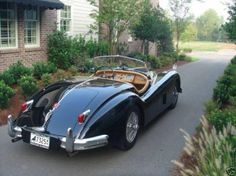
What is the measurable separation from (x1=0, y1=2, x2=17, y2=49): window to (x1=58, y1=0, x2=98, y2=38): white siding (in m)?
4.17

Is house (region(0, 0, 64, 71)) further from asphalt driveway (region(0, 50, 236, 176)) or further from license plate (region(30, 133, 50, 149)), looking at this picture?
license plate (region(30, 133, 50, 149))

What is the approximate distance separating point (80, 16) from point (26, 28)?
15.1ft

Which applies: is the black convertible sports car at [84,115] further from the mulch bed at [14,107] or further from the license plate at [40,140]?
the mulch bed at [14,107]

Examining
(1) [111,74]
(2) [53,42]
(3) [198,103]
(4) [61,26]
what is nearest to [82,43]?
(4) [61,26]

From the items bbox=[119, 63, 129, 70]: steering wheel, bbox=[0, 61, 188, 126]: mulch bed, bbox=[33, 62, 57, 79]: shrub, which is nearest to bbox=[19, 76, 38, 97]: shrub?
bbox=[0, 61, 188, 126]: mulch bed

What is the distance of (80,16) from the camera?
16625 millimetres

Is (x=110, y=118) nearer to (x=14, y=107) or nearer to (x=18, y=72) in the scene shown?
(x=14, y=107)

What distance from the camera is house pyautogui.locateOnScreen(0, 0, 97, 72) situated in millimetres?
11422

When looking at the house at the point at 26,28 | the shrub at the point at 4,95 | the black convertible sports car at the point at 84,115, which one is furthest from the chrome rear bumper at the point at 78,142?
the house at the point at 26,28

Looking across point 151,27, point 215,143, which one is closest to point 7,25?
point 151,27

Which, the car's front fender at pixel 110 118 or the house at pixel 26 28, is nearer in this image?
the car's front fender at pixel 110 118

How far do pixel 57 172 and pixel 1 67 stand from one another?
7.42 metres

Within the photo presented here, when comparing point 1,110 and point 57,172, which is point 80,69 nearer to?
point 1,110

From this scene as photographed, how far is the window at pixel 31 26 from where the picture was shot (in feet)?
40.8
